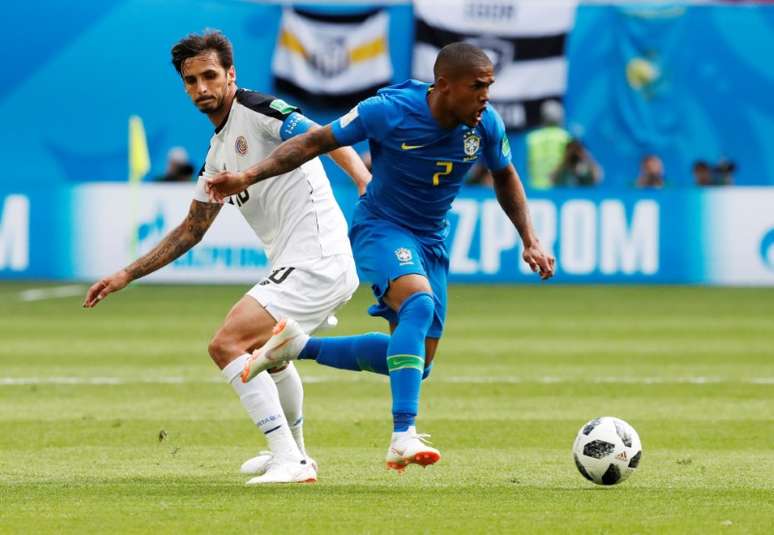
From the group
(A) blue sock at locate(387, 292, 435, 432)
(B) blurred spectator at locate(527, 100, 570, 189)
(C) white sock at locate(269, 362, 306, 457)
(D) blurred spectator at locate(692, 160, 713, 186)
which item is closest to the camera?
(A) blue sock at locate(387, 292, 435, 432)

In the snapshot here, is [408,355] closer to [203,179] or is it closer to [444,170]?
[444,170]

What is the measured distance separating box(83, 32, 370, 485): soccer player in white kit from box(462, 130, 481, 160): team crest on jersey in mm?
628

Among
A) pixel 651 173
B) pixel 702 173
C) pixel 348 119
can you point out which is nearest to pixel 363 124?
pixel 348 119

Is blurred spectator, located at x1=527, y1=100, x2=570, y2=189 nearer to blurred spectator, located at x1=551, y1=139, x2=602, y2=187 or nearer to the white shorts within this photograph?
blurred spectator, located at x1=551, y1=139, x2=602, y2=187

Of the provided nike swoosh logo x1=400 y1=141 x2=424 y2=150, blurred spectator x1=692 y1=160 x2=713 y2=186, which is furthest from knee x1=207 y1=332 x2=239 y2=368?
blurred spectator x1=692 y1=160 x2=713 y2=186

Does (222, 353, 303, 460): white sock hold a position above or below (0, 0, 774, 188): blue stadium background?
below

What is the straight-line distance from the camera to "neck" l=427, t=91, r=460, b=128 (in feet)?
25.4

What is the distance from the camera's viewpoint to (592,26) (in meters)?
28.7

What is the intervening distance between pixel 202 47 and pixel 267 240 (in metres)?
1.02

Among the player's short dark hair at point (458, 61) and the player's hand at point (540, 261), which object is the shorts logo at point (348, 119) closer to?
the player's short dark hair at point (458, 61)

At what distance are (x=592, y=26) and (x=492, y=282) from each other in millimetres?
7477

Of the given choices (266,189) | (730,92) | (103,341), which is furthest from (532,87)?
(266,189)

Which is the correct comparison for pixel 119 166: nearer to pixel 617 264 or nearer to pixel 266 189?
pixel 617 264

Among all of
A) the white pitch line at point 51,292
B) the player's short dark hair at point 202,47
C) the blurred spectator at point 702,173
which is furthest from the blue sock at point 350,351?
the blurred spectator at point 702,173
